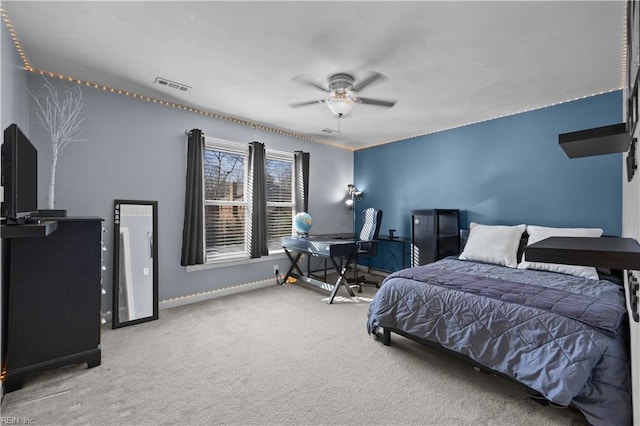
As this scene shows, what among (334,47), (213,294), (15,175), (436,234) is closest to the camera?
(15,175)

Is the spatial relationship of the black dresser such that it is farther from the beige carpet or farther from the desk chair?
the desk chair

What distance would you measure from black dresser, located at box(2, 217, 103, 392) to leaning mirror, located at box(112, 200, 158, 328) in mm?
796

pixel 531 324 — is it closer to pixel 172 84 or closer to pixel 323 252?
pixel 323 252

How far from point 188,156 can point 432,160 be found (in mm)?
3507

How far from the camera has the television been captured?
148 centimetres

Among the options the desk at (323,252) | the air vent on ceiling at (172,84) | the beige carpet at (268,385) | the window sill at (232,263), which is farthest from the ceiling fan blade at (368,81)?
the window sill at (232,263)

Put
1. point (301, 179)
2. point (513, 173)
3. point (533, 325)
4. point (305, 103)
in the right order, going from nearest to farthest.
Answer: point (533, 325)
point (305, 103)
point (513, 173)
point (301, 179)

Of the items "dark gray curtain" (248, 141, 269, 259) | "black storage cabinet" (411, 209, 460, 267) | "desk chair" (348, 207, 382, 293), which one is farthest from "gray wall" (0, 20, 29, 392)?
"black storage cabinet" (411, 209, 460, 267)

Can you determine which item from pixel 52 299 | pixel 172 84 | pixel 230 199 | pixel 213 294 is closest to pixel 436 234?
pixel 230 199

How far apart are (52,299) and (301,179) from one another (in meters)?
3.33

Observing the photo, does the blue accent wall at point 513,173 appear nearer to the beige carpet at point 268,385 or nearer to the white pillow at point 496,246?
the white pillow at point 496,246

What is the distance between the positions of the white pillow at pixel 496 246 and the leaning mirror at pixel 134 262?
351 centimetres

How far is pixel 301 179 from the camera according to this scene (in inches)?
186

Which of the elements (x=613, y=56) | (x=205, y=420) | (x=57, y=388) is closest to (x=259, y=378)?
(x=205, y=420)
